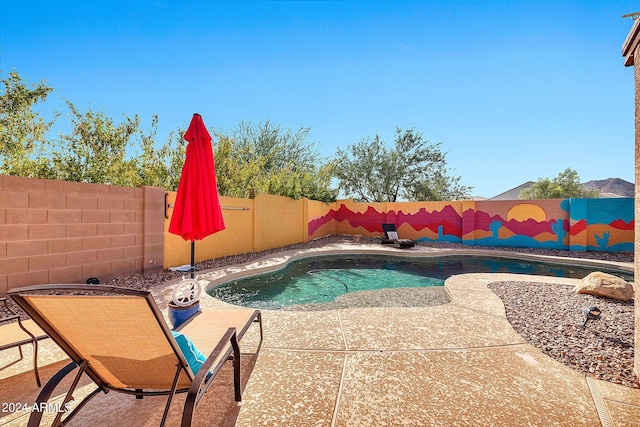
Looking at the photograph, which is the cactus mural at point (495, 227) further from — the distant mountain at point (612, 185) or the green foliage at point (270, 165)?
the distant mountain at point (612, 185)

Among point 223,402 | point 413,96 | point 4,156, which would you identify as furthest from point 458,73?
point 4,156

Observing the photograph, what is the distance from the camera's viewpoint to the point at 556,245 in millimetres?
10750

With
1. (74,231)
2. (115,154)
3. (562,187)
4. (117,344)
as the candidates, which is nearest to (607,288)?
(117,344)

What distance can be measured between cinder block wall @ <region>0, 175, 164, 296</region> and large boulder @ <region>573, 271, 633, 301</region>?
7.85 m

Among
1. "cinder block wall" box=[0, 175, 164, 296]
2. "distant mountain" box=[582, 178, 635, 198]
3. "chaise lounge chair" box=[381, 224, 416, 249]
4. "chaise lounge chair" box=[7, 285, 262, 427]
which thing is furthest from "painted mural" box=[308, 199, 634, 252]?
"distant mountain" box=[582, 178, 635, 198]

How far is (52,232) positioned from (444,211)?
43.9 ft

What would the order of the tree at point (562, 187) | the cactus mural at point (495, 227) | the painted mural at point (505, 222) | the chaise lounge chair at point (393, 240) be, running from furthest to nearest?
the tree at point (562, 187)
the cactus mural at point (495, 227)
the chaise lounge chair at point (393, 240)
the painted mural at point (505, 222)

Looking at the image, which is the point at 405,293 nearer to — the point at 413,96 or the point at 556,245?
the point at 556,245

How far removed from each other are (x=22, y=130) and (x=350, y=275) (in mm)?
8446

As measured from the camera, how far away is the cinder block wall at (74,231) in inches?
149

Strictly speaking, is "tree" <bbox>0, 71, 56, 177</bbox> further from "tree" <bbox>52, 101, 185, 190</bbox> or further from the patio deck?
the patio deck

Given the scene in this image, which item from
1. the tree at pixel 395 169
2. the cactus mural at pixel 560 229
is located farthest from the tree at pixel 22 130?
the cactus mural at pixel 560 229

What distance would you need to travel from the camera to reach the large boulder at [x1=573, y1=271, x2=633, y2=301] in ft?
12.9

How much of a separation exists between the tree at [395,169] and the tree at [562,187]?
50.0ft
